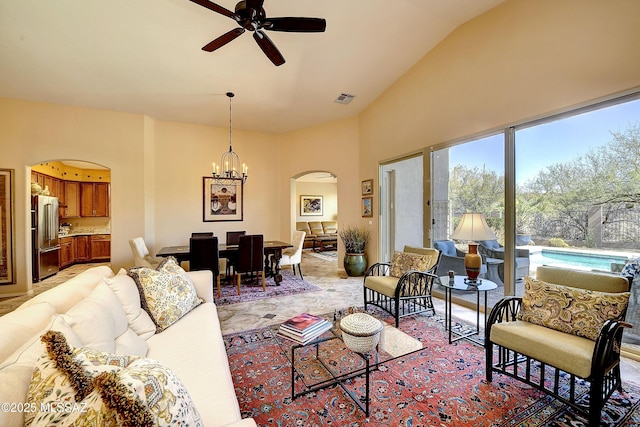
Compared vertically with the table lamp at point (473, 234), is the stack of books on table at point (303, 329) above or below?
below

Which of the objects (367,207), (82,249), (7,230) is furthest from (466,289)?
(82,249)

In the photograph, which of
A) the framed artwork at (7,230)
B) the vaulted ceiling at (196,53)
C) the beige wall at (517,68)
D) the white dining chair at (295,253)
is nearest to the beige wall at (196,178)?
the vaulted ceiling at (196,53)

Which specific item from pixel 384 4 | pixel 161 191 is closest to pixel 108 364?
pixel 384 4

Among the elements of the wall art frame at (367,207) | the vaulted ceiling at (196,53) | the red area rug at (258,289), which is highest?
the vaulted ceiling at (196,53)

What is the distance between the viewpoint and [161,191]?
5637 mm

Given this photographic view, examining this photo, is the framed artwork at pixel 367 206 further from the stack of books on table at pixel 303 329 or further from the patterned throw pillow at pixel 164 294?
the patterned throw pillow at pixel 164 294

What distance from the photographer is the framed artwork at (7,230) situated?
4426 mm

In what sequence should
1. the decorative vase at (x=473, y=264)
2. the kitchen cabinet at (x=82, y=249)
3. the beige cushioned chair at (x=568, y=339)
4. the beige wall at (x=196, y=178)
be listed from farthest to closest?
the kitchen cabinet at (x=82, y=249) → the beige wall at (x=196, y=178) → the decorative vase at (x=473, y=264) → the beige cushioned chair at (x=568, y=339)

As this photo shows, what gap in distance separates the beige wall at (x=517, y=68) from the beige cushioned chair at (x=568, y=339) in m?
1.74

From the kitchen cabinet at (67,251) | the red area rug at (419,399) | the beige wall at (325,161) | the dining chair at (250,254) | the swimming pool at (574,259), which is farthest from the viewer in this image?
the kitchen cabinet at (67,251)

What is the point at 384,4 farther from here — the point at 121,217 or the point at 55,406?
the point at 121,217

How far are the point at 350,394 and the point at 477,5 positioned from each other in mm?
4322

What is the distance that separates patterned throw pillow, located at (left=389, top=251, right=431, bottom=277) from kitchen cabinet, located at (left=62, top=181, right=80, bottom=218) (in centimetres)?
835

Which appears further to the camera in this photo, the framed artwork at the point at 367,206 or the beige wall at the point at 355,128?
the framed artwork at the point at 367,206
